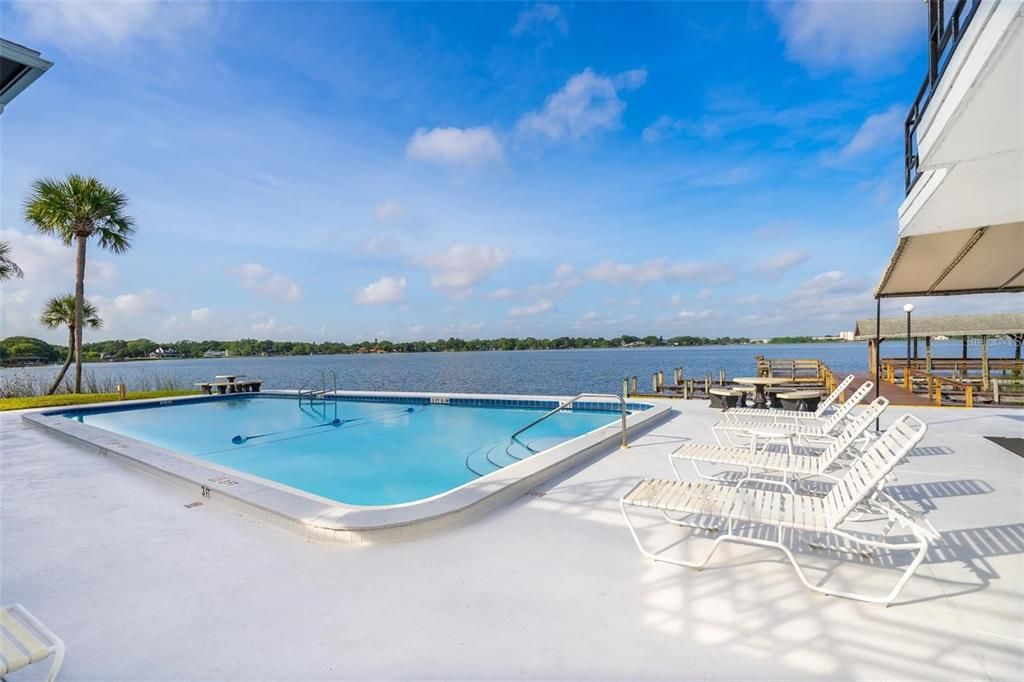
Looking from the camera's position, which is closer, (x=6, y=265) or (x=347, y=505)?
(x=347, y=505)

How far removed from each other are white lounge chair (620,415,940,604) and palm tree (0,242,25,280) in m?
22.9

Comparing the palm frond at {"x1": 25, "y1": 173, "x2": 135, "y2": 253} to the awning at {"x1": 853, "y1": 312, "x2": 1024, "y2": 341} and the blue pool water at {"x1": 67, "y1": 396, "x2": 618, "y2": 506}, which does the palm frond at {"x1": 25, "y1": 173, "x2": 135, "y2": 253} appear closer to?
the blue pool water at {"x1": 67, "y1": 396, "x2": 618, "y2": 506}

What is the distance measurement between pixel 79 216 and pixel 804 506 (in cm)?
1939

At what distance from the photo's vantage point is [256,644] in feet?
7.31

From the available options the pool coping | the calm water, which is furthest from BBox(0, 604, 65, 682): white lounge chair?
the calm water

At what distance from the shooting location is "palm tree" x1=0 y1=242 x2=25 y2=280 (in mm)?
16219

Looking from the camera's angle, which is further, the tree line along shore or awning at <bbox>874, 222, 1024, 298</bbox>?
the tree line along shore

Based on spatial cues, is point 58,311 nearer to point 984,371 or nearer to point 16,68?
point 16,68

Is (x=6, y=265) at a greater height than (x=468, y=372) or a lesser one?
greater

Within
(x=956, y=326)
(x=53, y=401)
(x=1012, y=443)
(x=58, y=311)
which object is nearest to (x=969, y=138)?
(x=1012, y=443)

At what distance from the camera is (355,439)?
8.69 m

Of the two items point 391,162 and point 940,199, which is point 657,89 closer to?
point 391,162

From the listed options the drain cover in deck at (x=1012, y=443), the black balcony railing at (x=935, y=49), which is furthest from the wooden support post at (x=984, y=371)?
the black balcony railing at (x=935, y=49)

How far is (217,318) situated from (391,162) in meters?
21.7
